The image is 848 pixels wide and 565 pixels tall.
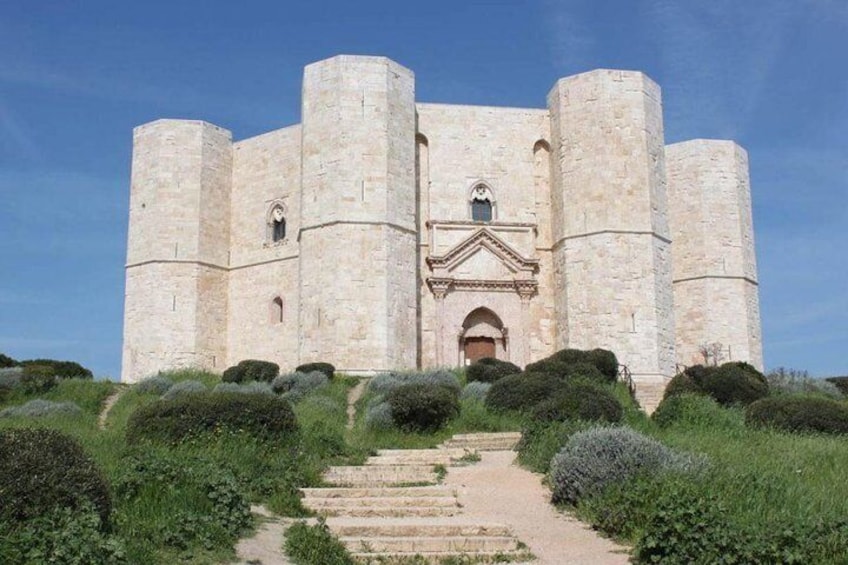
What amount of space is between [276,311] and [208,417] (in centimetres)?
1853

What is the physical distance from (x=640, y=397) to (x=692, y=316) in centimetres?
824

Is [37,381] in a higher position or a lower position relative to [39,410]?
higher

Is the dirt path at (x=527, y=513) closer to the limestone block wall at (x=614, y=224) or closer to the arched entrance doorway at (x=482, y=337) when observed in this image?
the limestone block wall at (x=614, y=224)

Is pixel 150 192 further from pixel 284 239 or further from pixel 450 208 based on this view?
pixel 450 208

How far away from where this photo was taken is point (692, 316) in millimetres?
32438

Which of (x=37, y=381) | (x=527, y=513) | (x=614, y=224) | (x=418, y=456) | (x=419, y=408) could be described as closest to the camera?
(x=527, y=513)

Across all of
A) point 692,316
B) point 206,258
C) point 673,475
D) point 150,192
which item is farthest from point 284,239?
point 673,475

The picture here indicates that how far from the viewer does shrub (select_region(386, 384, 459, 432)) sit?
15602 mm

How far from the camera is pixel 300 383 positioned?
22.7m

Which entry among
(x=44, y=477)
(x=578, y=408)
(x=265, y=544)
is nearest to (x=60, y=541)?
(x=44, y=477)

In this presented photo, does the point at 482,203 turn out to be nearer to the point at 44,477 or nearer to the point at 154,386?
the point at 154,386

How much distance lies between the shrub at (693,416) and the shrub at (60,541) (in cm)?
1019

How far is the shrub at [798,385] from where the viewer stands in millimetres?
23734

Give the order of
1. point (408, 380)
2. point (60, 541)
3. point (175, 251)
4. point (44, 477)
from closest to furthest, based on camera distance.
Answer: point (60, 541) → point (44, 477) → point (408, 380) → point (175, 251)
